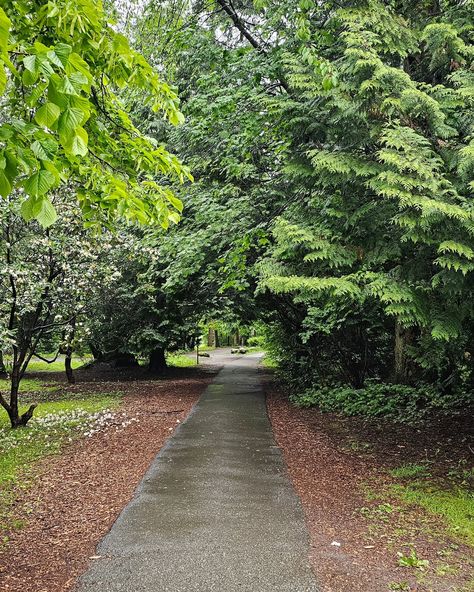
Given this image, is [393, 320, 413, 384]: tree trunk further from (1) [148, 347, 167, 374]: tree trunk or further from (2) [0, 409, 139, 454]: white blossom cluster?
(1) [148, 347, 167, 374]: tree trunk

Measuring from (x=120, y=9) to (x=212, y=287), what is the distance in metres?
8.03

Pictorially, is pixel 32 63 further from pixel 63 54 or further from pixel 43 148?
pixel 43 148

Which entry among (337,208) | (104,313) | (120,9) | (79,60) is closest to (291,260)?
(337,208)

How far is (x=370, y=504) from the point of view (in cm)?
552

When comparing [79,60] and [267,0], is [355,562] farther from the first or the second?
[267,0]

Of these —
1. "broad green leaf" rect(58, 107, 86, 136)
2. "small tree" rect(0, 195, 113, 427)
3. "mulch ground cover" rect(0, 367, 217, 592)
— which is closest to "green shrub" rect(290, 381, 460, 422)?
"mulch ground cover" rect(0, 367, 217, 592)

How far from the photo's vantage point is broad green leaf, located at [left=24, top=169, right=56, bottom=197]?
209cm

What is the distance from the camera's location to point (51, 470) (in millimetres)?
6938

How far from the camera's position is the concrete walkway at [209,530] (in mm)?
3734

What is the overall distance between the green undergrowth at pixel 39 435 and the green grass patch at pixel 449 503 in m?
4.17

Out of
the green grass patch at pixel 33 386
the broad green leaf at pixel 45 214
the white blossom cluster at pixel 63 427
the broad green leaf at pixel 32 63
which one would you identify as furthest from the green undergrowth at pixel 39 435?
the broad green leaf at pixel 32 63

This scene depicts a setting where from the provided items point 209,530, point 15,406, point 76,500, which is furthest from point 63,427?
point 209,530

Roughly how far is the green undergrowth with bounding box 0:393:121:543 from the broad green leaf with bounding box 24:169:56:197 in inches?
154

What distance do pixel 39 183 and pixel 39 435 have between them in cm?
823
